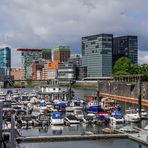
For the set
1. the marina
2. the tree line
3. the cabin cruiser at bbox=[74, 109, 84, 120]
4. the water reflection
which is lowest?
the water reflection

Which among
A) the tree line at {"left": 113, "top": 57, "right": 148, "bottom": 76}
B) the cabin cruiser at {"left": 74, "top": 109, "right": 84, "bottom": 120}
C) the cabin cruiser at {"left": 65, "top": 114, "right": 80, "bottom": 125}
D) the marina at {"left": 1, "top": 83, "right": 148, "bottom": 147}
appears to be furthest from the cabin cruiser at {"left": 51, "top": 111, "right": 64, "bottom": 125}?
the tree line at {"left": 113, "top": 57, "right": 148, "bottom": 76}

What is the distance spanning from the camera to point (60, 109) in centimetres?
7781

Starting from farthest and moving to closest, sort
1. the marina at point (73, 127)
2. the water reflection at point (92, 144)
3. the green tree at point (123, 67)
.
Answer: the green tree at point (123, 67) → the marina at point (73, 127) → the water reflection at point (92, 144)

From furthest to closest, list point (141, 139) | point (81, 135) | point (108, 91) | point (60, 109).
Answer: point (108, 91), point (60, 109), point (81, 135), point (141, 139)

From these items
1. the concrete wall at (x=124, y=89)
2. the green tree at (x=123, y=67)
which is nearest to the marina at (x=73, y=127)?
the concrete wall at (x=124, y=89)

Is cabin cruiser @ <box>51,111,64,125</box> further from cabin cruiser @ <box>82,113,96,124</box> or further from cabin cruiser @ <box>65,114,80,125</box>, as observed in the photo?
cabin cruiser @ <box>82,113,96,124</box>

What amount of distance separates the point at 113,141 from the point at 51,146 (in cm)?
679

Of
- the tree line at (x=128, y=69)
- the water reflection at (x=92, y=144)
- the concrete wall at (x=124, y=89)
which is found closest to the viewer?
the water reflection at (x=92, y=144)

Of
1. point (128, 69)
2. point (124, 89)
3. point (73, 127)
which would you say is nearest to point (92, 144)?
point (73, 127)

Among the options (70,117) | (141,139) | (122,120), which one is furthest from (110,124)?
(141,139)

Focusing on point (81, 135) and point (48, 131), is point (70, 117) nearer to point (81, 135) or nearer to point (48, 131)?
point (48, 131)

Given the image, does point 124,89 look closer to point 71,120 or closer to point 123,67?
point 71,120

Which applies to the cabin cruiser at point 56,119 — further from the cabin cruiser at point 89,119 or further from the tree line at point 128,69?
the tree line at point 128,69

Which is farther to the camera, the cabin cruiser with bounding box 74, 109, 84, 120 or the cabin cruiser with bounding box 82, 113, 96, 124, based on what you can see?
the cabin cruiser with bounding box 74, 109, 84, 120
